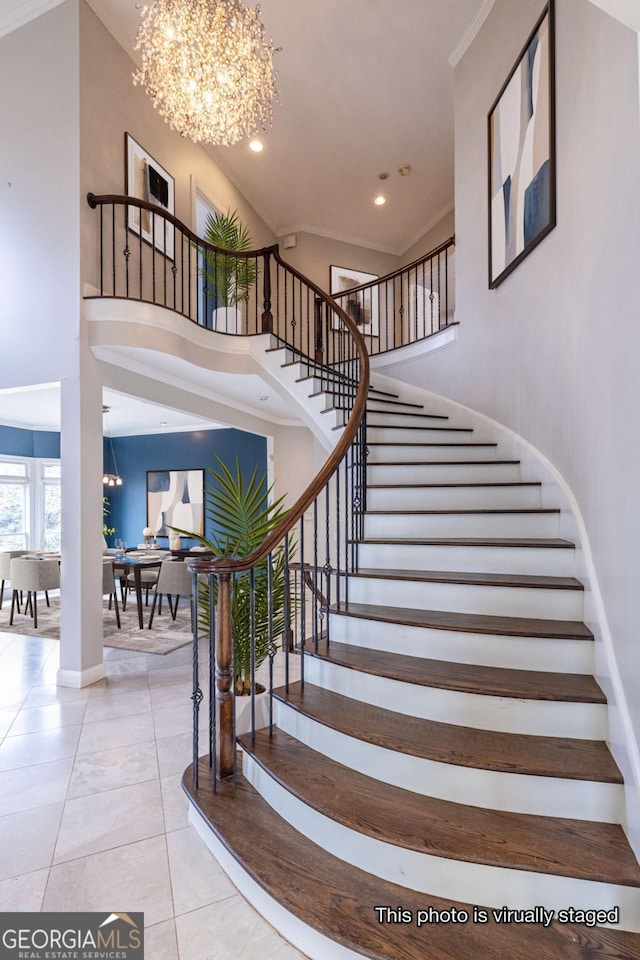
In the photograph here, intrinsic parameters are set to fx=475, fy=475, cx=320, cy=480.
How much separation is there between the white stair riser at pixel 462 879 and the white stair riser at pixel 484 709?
18.8 inches

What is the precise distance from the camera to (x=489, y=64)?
408 centimetres

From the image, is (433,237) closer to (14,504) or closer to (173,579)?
(173,579)

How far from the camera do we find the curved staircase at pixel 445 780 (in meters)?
1.36

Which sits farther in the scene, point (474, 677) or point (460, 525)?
point (460, 525)

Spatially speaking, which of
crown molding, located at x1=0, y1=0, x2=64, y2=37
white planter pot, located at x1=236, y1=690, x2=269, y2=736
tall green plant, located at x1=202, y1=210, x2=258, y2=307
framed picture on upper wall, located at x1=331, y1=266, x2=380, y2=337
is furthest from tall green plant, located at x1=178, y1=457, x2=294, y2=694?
framed picture on upper wall, located at x1=331, y1=266, x2=380, y2=337

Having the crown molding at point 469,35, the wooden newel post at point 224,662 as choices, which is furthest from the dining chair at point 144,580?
the crown molding at point 469,35

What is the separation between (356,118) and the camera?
18.9 ft

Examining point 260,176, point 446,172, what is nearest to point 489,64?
point 446,172

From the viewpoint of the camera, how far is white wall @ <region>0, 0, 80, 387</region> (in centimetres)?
396

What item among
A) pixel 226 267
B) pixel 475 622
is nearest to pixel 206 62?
pixel 226 267

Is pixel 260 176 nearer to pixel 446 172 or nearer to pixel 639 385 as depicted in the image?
pixel 446 172

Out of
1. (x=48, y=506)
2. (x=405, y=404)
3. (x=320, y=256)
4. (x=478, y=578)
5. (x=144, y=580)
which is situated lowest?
(x=144, y=580)

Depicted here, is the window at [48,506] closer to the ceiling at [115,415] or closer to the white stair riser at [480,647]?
the ceiling at [115,415]

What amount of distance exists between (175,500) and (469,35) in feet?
24.1
